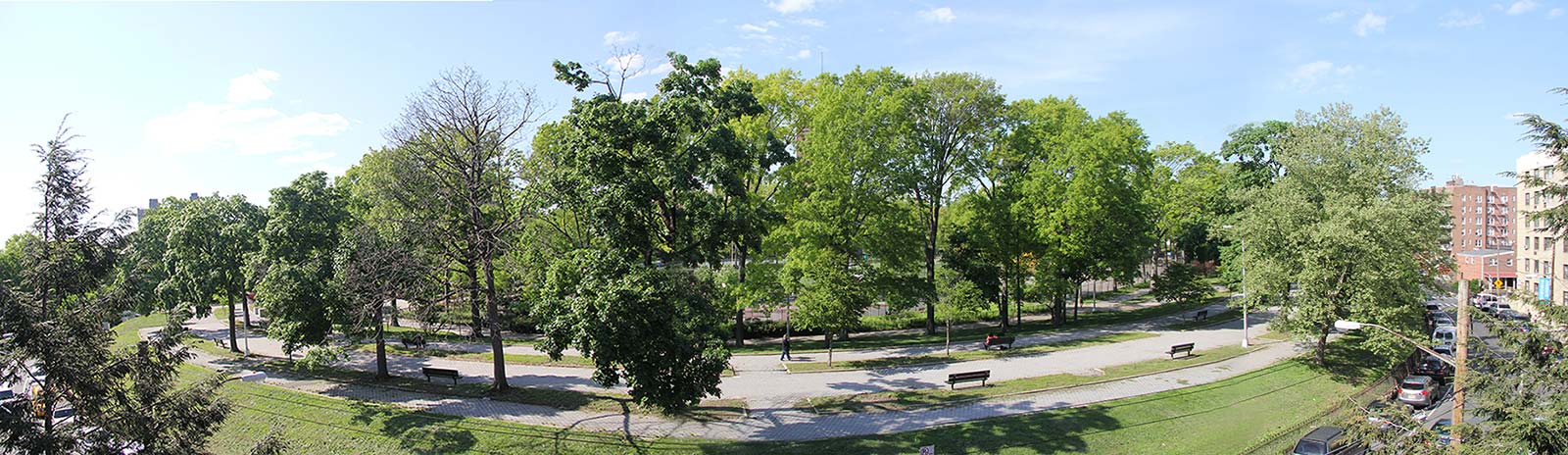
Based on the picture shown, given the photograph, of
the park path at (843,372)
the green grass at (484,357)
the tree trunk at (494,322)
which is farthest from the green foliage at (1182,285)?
the tree trunk at (494,322)

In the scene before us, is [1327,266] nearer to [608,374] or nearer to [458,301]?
[608,374]

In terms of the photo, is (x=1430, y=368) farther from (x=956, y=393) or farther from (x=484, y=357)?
(x=484, y=357)

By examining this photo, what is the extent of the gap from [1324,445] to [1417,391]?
936 cm

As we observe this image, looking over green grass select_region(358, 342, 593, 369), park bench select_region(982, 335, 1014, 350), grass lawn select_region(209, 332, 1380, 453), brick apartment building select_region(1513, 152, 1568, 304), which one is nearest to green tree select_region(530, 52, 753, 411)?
grass lawn select_region(209, 332, 1380, 453)

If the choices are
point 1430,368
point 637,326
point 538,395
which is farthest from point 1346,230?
point 538,395

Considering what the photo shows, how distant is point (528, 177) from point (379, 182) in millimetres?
5193

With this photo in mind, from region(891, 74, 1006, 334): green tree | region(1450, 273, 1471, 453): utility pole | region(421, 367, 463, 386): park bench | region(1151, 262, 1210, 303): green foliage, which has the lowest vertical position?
region(421, 367, 463, 386): park bench

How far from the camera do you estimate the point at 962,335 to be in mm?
33906

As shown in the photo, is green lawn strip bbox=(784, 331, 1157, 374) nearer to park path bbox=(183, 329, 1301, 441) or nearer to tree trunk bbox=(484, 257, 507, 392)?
park path bbox=(183, 329, 1301, 441)

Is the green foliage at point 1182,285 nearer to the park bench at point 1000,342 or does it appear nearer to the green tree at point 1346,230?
the green tree at point 1346,230

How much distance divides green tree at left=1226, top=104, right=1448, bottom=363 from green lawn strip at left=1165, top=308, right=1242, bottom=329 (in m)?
5.68

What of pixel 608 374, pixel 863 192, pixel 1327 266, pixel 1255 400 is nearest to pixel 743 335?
pixel 863 192

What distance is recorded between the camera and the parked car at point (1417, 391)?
896 inches

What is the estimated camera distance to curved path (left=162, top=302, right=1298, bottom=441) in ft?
63.7
